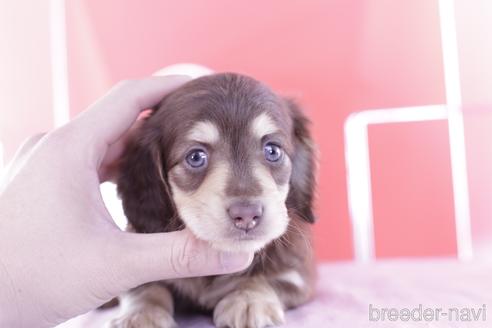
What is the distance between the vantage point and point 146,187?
188cm

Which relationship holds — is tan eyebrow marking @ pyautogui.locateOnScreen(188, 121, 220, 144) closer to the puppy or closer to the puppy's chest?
the puppy

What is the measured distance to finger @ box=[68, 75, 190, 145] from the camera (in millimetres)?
1786

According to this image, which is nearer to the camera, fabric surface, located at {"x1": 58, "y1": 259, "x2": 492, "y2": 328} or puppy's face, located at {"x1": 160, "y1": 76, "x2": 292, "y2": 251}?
puppy's face, located at {"x1": 160, "y1": 76, "x2": 292, "y2": 251}

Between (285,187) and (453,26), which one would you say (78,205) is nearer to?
(285,187)

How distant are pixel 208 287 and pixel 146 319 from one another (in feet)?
0.91

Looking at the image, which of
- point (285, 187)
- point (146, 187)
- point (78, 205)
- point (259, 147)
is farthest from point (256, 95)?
point (78, 205)

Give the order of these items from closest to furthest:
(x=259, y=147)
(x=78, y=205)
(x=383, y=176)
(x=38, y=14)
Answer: (x=78, y=205)
(x=259, y=147)
(x=38, y=14)
(x=383, y=176)

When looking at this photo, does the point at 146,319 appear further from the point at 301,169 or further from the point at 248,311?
the point at 301,169

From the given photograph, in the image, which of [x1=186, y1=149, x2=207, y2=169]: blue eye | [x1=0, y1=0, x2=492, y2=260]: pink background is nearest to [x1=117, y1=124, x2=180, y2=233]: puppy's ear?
[x1=186, y1=149, x2=207, y2=169]: blue eye

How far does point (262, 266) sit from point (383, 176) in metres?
1.56

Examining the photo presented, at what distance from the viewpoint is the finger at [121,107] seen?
1.79 metres

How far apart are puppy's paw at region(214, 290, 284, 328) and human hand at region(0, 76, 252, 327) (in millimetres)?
176

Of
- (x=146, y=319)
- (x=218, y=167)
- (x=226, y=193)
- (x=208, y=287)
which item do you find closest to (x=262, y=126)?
(x=218, y=167)

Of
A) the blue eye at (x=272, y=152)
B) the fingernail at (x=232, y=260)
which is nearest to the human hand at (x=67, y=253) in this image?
the fingernail at (x=232, y=260)
